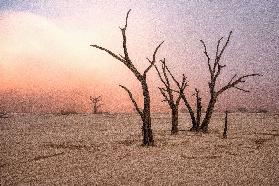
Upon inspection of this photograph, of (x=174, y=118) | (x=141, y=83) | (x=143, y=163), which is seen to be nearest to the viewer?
(x=143, y=163)

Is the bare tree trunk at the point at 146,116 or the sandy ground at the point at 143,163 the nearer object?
the sandy ground at the point at 143,163

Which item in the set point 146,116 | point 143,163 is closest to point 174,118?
point 146,116

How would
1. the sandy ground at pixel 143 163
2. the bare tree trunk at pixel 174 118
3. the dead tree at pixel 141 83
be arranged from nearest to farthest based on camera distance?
the sandy ground at pixel 143 163 < the dead tree at pixel 141 83 < the bare tree trunk at pixel 174 118

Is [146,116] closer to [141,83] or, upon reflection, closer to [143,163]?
[141,83]

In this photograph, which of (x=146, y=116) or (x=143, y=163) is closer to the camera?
(x=143, y=163)

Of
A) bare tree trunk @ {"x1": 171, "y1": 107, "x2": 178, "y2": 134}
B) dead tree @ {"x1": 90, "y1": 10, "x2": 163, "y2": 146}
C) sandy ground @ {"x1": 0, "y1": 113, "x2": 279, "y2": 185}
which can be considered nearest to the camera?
sandy ground @ {"x1": 0, "y1": 113, "x2": 279, "y2": 185}

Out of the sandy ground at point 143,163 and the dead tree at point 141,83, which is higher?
the dead tree at point 141,83

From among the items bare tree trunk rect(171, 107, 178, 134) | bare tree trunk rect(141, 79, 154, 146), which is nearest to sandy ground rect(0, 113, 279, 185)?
bare tree trunk rect(141, 79, 154, 146)

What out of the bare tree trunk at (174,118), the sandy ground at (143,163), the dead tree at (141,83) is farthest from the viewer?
the bare tree trunk at (174,118)

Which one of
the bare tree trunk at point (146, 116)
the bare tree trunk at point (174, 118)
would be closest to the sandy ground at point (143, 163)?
the bare tree trunk at point (146, 116)

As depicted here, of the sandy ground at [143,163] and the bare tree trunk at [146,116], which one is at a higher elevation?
the bare tree trunk at [146,116]

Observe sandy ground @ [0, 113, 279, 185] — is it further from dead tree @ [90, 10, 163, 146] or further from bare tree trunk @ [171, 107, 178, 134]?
bare tree trunk @ [171, 107, 178, 134]

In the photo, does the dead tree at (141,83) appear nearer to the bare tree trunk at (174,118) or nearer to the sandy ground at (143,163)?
the sandy ground at (143,163)

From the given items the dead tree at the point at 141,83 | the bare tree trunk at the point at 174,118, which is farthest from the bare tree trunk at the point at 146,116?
the bare tree trunk at the point at 174,118
